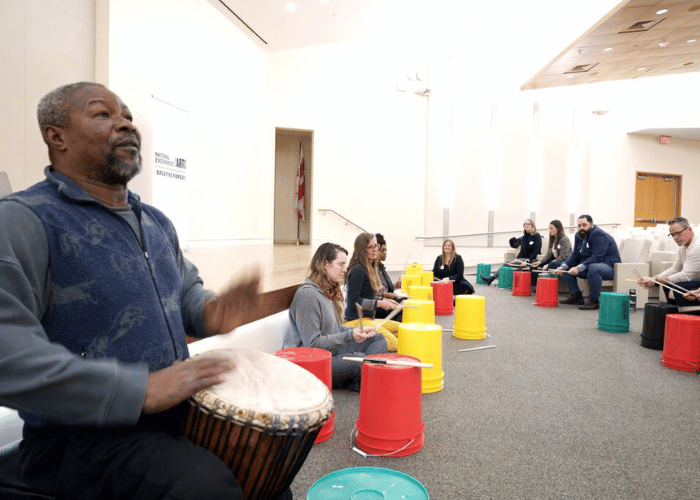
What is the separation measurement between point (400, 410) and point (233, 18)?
23.1ft

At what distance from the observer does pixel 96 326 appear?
3.59 feet

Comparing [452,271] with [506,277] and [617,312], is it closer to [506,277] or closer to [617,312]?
[506,277]

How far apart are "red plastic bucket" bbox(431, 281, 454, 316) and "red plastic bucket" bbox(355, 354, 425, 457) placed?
377 cm

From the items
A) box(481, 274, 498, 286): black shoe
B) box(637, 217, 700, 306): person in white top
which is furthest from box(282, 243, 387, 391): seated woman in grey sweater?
box(481, 274, 498, 286): black shoe

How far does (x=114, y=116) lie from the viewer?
125 centimetres

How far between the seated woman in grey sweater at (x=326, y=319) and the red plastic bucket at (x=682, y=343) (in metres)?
2.29

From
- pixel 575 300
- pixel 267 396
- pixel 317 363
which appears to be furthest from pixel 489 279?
pixel 267 396

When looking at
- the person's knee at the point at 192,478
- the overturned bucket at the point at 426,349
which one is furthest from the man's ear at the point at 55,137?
the overturned bucket at the point at 426,349

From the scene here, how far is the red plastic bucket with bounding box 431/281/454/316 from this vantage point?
5926mm

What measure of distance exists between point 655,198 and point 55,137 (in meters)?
15.5

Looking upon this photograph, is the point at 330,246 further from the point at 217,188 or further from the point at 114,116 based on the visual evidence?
the point at 217,188

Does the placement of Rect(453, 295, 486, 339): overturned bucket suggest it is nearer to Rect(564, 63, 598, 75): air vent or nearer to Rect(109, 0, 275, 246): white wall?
Rect(109, 0, 275, 246): white wall

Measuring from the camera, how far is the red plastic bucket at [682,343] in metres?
3.47

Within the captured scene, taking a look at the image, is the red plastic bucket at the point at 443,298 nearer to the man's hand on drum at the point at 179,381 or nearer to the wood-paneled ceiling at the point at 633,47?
the wood-paneled ceiling at the point at 633,47
